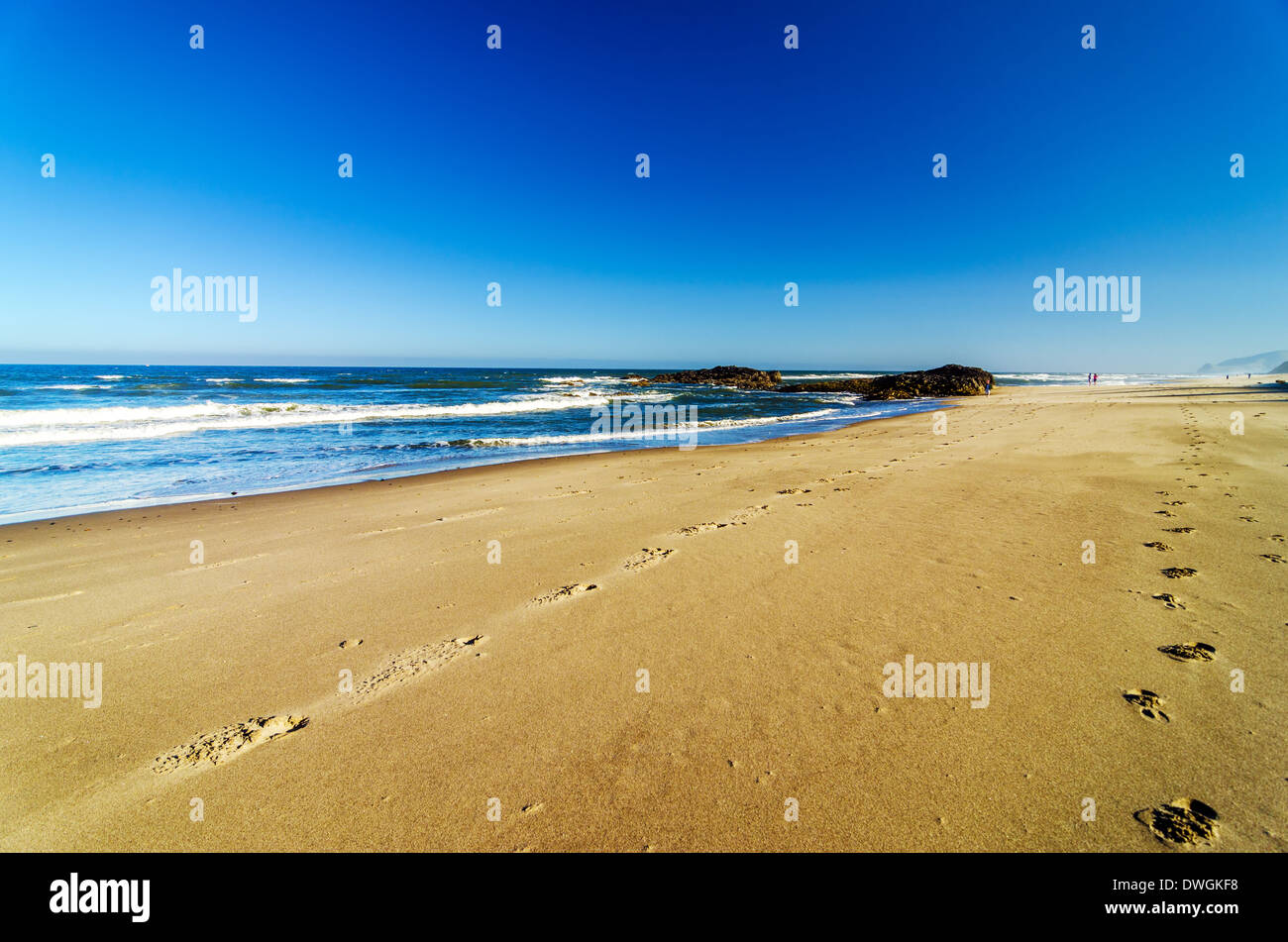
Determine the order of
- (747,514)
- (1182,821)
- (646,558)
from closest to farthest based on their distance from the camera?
1. (1182,821)
2. (646,558)
3. (747,514)

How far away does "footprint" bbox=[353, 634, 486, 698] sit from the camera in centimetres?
385

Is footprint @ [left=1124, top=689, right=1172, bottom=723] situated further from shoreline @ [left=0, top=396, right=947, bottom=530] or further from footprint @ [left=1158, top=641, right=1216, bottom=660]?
shoreline @ [left=0, top=396, right=947, bottom=530]

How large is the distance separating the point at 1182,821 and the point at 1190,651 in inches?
81.9

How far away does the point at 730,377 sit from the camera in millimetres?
74188

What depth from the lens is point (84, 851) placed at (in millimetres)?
2617

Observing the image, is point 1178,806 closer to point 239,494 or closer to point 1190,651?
point 1190,651

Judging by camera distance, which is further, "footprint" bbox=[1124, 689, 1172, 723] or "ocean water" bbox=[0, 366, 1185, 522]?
"ocean water" bbox=[0, 366, 1185, 522]

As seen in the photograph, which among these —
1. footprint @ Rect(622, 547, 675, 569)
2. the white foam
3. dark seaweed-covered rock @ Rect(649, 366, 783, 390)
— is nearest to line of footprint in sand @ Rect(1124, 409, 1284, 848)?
footprint @ Rect(622, 547, 675, 569)

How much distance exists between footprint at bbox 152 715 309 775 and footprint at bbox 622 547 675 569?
354 cm

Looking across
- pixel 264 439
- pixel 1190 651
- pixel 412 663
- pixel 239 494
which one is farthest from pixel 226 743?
pixel 264 439

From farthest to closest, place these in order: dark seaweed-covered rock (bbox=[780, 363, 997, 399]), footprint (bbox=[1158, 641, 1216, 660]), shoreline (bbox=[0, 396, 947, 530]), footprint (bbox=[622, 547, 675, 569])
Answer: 1. dark seaweed-covered rock (bbox=[780, 363, 997, 399])
2. shoreline (bbox=[0, 396, 947, 530])
3. footprint (bbox=[622, 547, 675, 569])
4. footprint (bbox=[1158, 641, 1216, 660])

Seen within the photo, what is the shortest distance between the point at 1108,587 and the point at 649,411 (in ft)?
107
